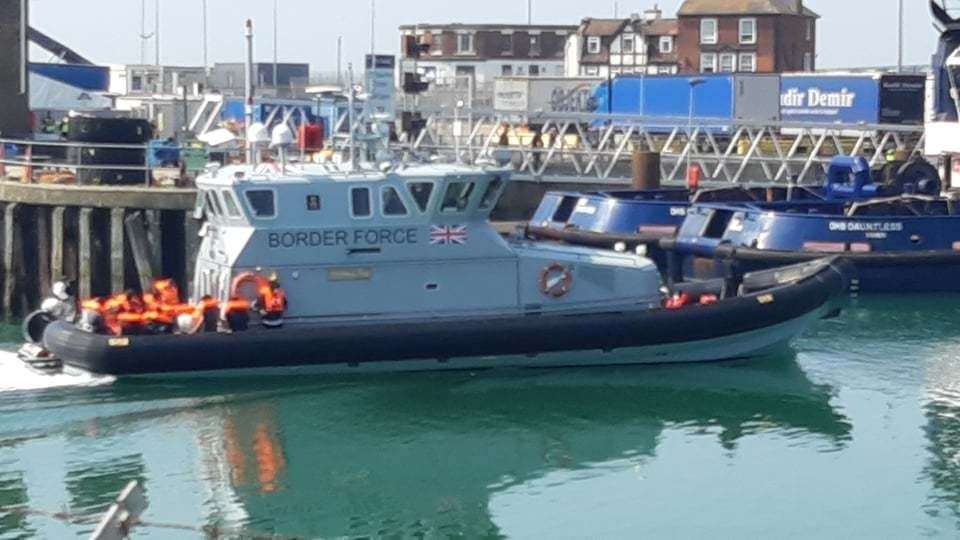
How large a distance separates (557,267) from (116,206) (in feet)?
22.3

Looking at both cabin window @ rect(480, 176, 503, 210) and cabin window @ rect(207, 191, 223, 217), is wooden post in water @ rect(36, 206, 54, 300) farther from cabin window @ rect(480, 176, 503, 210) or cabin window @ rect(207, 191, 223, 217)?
cabin window @ rect(480, 176, 503, 210)

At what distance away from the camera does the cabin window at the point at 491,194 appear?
17.3 m

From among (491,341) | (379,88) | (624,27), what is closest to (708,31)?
(624,27)

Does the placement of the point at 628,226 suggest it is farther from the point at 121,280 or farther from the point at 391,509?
the point at 391,509

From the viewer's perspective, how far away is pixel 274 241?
1692cm

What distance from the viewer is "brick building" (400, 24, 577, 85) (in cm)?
6738

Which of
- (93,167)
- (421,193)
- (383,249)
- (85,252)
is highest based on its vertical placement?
(93,167)

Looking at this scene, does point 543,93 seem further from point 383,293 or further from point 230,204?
point 230,204

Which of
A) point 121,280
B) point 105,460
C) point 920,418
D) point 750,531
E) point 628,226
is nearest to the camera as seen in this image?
point 750,531

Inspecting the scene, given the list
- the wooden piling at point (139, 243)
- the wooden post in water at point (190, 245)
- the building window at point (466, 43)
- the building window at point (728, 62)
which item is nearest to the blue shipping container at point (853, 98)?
the building window at point (728, 62)

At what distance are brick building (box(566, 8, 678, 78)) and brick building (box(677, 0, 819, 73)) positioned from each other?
128cm

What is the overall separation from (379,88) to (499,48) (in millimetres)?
50919

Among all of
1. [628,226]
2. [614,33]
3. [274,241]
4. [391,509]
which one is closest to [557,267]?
[274,241]

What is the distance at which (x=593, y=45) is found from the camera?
216 feet
